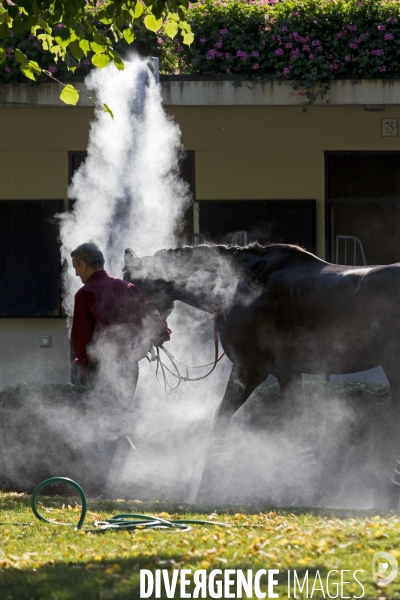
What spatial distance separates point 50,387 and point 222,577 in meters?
4.62

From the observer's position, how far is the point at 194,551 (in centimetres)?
496

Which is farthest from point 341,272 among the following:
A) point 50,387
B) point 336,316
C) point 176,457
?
point 50,387

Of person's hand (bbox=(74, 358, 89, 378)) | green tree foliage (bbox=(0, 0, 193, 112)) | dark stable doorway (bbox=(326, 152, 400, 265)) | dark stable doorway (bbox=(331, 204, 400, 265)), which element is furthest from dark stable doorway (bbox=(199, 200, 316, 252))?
green tree foliage (bbox=(0, 0, 193, 112))

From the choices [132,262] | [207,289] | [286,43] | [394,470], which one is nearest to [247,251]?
[207,289]

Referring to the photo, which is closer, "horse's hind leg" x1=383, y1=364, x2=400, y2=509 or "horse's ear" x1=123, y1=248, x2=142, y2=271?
"horse's hind leg" x1=383, y1=364, x2=400, y2=509

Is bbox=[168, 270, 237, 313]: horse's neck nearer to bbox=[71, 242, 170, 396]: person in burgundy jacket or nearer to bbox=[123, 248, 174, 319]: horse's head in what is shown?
bbox=[123, 248, 174, 319]: horse's head

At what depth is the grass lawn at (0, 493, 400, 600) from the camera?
437 centimetres

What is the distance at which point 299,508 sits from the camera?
22.3 feet

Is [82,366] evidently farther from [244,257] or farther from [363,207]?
[363,207]

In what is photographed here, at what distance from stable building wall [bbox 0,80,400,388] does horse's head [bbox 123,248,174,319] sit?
4065mm

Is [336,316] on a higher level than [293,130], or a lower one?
lower

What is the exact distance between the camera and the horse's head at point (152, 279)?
789cm

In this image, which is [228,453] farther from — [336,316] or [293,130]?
[293,130]

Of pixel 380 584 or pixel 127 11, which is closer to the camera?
pixel 380 584
